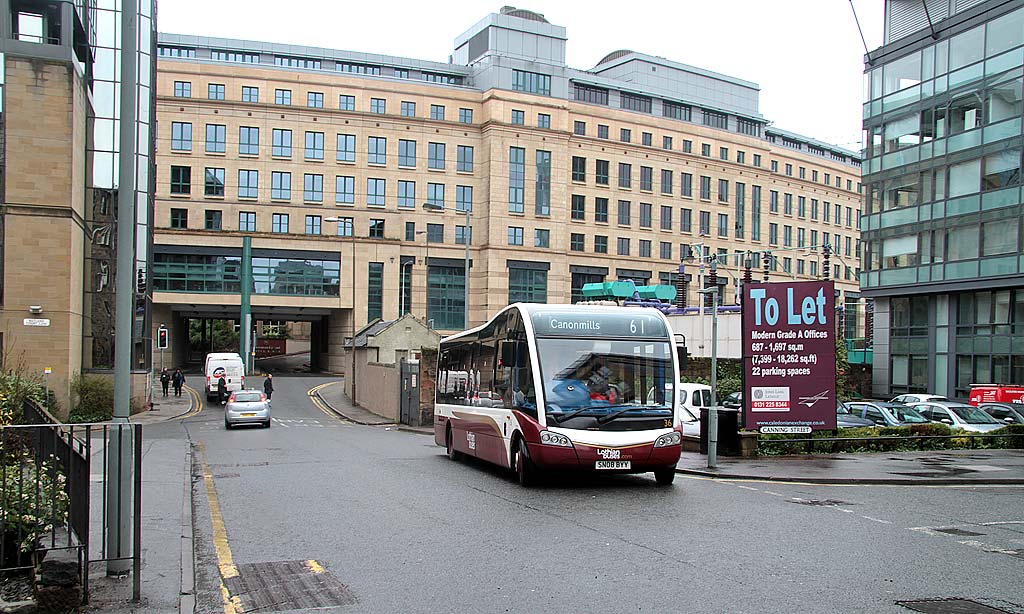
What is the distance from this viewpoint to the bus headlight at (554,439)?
1384cm

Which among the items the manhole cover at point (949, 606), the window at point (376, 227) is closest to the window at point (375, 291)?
the window at point (376, 227)

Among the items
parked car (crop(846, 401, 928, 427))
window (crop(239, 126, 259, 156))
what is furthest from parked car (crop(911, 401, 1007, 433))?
window (crop(239, 126, 259, 156))

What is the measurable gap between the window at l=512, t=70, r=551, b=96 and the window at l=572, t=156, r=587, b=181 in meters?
6.32

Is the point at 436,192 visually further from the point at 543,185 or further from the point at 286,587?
the point at 286,587

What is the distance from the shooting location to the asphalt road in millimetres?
7555

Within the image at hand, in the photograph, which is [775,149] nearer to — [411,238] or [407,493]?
[411,238]

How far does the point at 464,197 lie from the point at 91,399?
44981 mm

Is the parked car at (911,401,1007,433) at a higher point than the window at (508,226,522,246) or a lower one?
lower

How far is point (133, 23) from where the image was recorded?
820 cm

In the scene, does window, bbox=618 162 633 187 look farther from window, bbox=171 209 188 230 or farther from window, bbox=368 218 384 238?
window, bbox=171 209 188 230

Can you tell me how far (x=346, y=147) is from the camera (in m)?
74.2

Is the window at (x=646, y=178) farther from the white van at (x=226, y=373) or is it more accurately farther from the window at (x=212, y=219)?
the white van at (x=226, y=373)

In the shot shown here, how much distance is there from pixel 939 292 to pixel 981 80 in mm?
9749

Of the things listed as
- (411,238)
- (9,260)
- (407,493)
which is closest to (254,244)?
(411,238)
